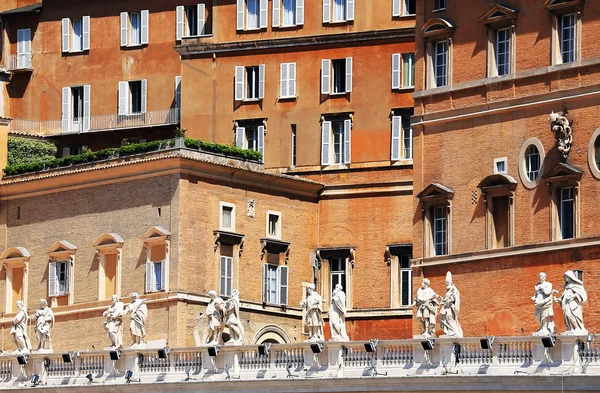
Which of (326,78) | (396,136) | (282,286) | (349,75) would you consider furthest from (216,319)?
(326,78)

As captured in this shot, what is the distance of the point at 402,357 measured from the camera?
71188 millimetres

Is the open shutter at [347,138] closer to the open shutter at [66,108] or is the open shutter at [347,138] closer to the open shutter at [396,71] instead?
the open shutter at [396,71]

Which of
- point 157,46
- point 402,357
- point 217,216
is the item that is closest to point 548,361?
point 402,357

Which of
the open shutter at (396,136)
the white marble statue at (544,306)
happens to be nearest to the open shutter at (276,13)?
the open shutter at (396,136)

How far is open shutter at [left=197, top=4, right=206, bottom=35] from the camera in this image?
349 ft

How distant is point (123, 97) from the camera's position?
109438 mm

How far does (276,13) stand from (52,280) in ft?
46.3

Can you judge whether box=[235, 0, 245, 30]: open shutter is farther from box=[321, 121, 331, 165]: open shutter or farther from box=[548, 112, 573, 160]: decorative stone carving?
box=[548, 112, 573, 160]: decorative stone carving

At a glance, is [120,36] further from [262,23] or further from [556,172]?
[556,172]

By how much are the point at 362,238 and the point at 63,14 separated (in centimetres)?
2108

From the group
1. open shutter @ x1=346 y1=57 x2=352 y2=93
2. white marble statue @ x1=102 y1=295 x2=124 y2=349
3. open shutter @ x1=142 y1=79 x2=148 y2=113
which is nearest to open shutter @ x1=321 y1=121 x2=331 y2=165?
open shutter @ x1=346 y1=57 x2=352 y2=93

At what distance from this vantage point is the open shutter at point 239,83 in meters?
102

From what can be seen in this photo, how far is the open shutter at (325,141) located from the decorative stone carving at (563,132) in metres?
20.8

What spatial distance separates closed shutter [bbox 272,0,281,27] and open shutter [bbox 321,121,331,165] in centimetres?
493
